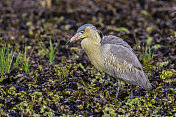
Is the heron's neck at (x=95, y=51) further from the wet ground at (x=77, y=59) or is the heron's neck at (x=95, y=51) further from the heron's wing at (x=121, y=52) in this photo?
the wet ground at (x=77, y=59)

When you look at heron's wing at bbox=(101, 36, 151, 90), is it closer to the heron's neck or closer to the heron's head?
the heron's neck

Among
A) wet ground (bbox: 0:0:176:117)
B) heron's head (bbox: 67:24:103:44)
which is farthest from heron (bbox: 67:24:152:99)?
wet ground (bbox: 0:0:176:117)

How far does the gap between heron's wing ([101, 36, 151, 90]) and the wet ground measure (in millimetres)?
303

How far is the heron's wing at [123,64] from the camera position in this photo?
16.7ft

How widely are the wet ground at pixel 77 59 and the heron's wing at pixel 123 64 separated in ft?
0.99

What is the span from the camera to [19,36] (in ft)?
24.5

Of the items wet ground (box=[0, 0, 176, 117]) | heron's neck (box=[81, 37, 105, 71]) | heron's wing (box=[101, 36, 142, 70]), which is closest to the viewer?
wet ground (box=[0, 0, 176, 117])

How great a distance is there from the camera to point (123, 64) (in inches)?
203

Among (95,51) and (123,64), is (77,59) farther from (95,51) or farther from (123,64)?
(123,64)

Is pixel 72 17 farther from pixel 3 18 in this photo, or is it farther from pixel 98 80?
pixel 98 80

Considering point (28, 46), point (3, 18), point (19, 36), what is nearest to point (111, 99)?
point (28, 46)

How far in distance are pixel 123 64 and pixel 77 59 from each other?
146 cm

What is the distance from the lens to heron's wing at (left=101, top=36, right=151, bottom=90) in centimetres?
509

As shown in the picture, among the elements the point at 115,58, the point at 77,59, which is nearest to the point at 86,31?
the point at 115,58
